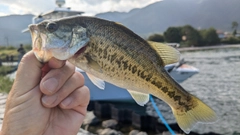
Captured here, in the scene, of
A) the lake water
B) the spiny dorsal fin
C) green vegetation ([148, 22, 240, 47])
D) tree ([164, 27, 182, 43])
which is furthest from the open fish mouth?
tree ([164, 27, 182, 43])

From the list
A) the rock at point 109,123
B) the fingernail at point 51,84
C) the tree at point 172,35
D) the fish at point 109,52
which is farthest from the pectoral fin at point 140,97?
the tree at point 172,35

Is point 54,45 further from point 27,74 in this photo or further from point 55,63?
point 27,74

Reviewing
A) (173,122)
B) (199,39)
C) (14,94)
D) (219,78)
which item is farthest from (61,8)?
(199,39)

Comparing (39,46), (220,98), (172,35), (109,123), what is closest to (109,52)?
(39,46)

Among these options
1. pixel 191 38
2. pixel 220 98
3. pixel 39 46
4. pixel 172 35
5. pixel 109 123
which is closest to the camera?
pixel 39 46

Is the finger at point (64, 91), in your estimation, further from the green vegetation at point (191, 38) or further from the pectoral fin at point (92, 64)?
the green vegetation at point (191, 38)
